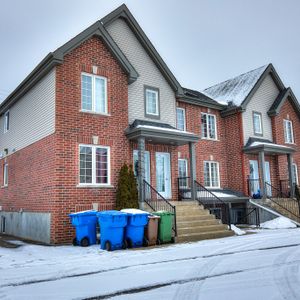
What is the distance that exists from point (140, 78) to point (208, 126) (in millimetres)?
6288

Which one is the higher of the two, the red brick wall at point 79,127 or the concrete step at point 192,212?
the red brick wall at point 79,127

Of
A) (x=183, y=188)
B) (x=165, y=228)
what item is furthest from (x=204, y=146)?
(x=165, y=228)

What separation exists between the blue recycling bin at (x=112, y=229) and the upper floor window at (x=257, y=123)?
13955mm

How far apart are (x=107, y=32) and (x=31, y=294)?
480 inches

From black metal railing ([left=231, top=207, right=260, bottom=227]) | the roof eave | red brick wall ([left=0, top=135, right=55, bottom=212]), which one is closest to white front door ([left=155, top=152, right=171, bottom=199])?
the roof eave

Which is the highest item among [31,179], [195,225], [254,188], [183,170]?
[183,170]

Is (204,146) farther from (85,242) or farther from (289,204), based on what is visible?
(85,242)

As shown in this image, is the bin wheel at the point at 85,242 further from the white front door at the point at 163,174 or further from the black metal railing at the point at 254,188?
the black metal railing at the point at 254,188

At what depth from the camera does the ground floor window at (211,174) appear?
21.2 m

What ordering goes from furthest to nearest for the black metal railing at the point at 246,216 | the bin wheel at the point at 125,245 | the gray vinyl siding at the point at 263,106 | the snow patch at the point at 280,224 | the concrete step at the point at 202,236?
1. the gray vinyl siding at the point at 263,106
2. the black metal railing at the point at 246,216
3. the snow patch at the point at 280,224
4. the concrete step at the point at 202,236
5. the bin wheel at the point at 125,245

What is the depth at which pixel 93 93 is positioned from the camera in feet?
50.4

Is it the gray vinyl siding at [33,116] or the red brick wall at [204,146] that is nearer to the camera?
the gray vinyl siding at [33,116]

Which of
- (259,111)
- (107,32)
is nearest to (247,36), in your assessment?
(259,111)

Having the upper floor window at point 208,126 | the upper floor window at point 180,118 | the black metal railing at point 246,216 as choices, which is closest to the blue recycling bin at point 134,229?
the black metal railing at point 246,216
